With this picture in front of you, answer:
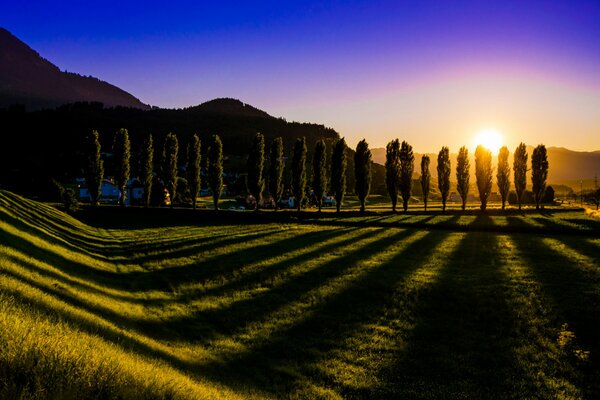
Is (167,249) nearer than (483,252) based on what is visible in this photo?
No

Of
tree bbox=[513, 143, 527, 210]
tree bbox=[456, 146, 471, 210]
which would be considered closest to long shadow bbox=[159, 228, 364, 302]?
tree bbox=[456, 146, 471, 210]

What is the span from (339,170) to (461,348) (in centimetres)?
7286

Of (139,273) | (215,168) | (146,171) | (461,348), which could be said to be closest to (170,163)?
(146,171)

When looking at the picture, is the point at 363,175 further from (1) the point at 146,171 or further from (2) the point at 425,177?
(1) the point at 146,171

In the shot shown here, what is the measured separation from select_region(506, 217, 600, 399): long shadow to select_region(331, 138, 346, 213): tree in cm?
5346

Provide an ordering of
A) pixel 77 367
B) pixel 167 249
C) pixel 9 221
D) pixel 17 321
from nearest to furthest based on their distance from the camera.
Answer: pixel 77 367 < pixel 17 321 < pixel 9 221 < pixel 167 249

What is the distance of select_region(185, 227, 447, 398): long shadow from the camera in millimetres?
15961

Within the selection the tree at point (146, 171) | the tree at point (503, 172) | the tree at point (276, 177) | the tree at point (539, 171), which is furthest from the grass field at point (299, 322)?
the tree at point (539, 171)

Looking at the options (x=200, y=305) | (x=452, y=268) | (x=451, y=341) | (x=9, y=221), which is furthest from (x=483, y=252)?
(x=9, y=221)

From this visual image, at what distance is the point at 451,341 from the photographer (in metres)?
19.2

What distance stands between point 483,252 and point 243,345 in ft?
94.4

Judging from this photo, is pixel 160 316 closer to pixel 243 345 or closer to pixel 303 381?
pixel 243 345

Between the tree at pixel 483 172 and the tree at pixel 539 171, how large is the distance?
15.6 meters

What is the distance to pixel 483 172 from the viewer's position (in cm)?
9856
